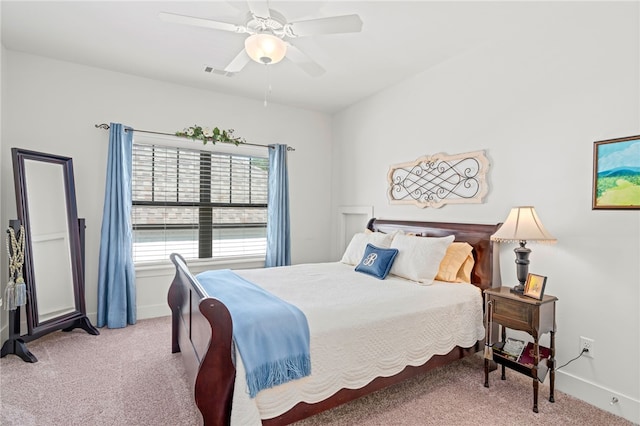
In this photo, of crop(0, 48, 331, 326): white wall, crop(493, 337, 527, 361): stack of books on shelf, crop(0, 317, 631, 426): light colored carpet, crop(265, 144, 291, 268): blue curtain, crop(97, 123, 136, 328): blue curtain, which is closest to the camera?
crop(0, 317, 631, 426): light colored carpet

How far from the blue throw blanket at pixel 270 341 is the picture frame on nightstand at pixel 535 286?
5.27ft

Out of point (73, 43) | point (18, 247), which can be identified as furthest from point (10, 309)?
point (73, 43)

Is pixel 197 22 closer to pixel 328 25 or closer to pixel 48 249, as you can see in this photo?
pixel 328 25

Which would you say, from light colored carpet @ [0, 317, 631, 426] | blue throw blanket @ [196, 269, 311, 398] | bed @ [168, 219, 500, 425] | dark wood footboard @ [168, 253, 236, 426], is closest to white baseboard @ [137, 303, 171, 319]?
light colored carpet @ [0, 317, 631, 426]

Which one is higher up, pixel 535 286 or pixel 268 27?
pixel 268 27

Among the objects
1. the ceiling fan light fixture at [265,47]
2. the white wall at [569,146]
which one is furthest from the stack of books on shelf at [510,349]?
the ceiling fan light fixture at [265,47]

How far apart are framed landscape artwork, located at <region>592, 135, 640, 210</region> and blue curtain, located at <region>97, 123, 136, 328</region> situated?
4325 mm

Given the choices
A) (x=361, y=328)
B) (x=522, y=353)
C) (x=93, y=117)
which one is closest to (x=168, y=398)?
(x=361, y=328)

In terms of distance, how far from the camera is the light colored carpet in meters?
2.01

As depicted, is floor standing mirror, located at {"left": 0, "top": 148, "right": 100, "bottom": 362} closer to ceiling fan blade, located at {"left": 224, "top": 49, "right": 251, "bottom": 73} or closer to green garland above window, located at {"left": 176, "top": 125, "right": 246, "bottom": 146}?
green garland above window, located at {"left": 176, "top": 125, "right": 246, "bottom": 146}

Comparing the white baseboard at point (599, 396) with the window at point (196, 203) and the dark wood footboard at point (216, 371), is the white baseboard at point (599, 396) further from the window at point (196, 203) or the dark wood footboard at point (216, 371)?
the window at point (196, 203)

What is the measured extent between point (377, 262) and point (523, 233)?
47.6 inches

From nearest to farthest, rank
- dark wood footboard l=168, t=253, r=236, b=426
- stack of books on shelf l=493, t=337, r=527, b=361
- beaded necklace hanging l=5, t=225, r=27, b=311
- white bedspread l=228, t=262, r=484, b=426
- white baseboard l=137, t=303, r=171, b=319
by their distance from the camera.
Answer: dark wood footboard l=168, t=253, r=236, b=426
white bedspread l=228, t=262, r=484, b=426
stack of books on shelf l=493, t=337, r=527, b=361
beaded necklace hanging l=5, t=225, r=27, b=311
white baseboard l=137, t=303, r=171, b=319

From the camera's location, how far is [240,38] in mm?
2918
